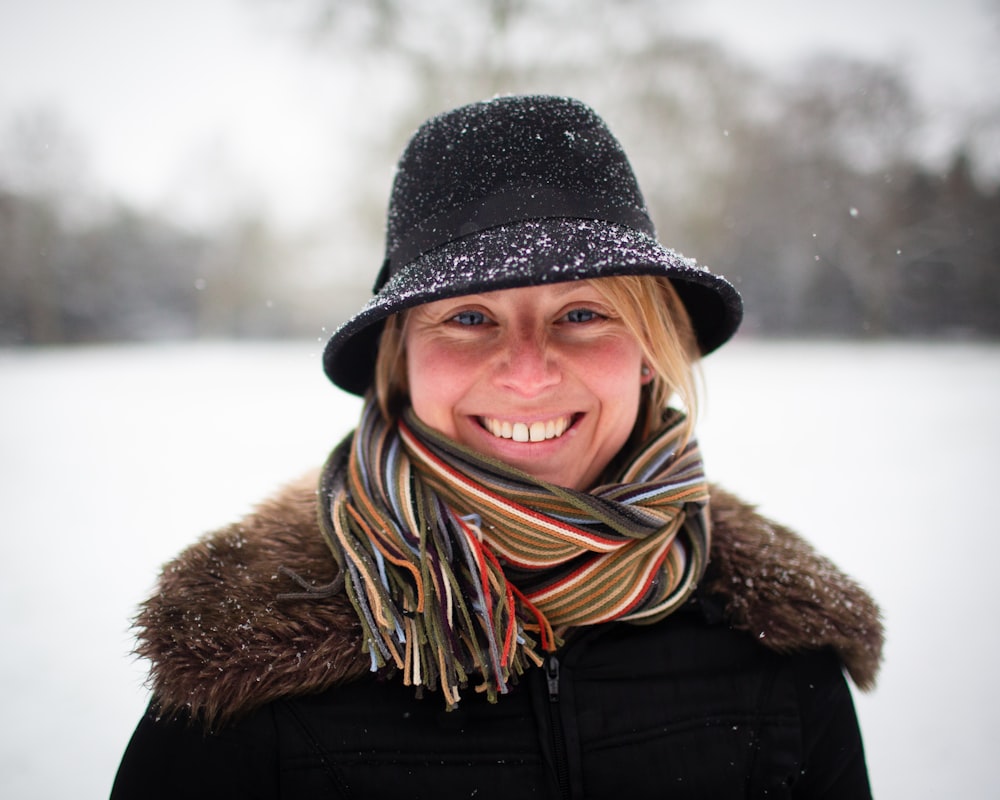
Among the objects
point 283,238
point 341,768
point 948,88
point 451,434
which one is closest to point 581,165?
point 451,434

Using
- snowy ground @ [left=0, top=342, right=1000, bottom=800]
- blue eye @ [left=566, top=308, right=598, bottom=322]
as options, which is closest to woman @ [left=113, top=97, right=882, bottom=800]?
blue eye @ [left=566, top=308, right=598, bottom=322]

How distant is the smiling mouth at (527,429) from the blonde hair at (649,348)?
25 cm

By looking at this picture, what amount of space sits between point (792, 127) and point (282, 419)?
30.4 feet

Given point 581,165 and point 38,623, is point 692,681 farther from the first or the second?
point 38,623

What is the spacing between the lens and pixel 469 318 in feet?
4.13

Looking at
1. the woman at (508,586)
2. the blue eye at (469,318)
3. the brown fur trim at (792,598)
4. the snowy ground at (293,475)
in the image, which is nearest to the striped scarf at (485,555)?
the woman at (508,586)

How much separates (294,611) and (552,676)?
0.53 metres

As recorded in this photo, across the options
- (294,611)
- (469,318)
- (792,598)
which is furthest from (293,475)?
(792,598)

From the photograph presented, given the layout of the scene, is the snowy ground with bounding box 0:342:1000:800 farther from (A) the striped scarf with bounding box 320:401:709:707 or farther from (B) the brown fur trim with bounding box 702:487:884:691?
(B) the brown fur trim with bounding box 702:487:884:691

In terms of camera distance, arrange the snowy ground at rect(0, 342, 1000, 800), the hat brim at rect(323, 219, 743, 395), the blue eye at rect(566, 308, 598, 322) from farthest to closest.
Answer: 1. the snowy ground at rect(0, 342, 1000, 800)
2. the blue eye at rect(566, 308, 598, 322)
3. the hat brim at rect(323, 219, 743, 395)

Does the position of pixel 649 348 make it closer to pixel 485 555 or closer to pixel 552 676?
pixel 485 555

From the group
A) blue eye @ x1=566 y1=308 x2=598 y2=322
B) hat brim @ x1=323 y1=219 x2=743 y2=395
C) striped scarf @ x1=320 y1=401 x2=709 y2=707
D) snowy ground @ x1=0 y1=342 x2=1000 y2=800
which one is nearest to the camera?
hat brim @ x1=323 y1=219 x2=743 y2=395

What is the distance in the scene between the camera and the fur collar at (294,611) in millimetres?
1079

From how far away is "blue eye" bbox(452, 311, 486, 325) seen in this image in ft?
4.11
